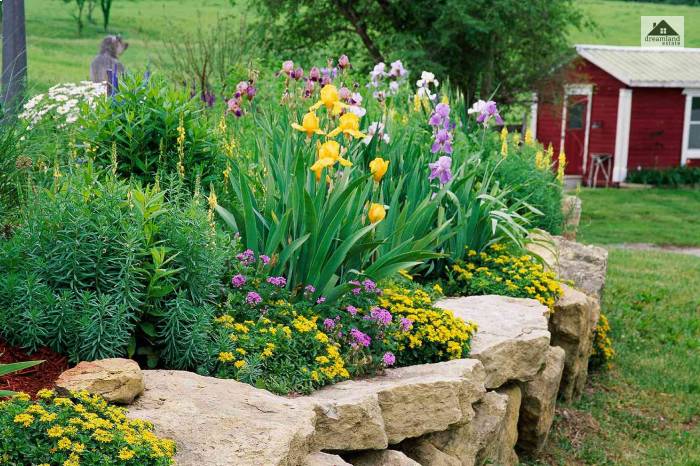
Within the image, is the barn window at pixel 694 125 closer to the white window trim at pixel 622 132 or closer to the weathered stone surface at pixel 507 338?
the white window trim at pixel 622 132

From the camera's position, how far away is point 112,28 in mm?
38781

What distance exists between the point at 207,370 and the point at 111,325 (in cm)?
49

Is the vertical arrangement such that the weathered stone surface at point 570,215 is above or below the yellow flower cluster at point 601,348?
above

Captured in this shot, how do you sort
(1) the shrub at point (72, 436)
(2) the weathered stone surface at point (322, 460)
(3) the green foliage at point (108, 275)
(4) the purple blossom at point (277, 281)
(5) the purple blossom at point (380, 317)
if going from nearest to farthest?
1. (1) the shrub at point (72, 436)
2. (2) the weathered stone surface at point (322, 460)
3. (3) the green foliage at point (108, 275)
4. (4) the purple blossom at point (277, 281)
5. (5) the purple blossom at point (380, 317)

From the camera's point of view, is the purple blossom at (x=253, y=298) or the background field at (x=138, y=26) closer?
the purple blossom at (x=253, y=298)

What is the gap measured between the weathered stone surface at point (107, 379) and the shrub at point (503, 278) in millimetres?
3070

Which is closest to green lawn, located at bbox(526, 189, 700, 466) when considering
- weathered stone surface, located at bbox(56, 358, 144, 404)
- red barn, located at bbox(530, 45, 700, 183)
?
weathered stone surface, located at bbox(56, 358, 144, 404)

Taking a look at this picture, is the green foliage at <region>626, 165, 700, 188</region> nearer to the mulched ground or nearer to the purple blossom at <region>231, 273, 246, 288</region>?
the purple blossom at <region>231, 273, 246, 288</region>

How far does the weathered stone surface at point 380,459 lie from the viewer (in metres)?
3.78

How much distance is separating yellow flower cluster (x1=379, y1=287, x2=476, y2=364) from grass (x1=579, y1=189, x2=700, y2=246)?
943 cm

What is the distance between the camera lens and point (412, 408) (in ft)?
13.2

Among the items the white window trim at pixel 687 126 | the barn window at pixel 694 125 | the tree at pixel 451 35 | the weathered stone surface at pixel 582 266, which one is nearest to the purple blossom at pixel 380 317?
the weathered stone surface at pixel 582 266

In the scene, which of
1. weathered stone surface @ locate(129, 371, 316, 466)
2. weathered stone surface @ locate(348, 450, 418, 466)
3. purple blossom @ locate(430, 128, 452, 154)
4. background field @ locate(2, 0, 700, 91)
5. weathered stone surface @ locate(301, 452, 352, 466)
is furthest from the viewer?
background field @ locate(2, 0, 700, 91)

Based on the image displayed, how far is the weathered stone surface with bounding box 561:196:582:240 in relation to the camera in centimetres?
927
